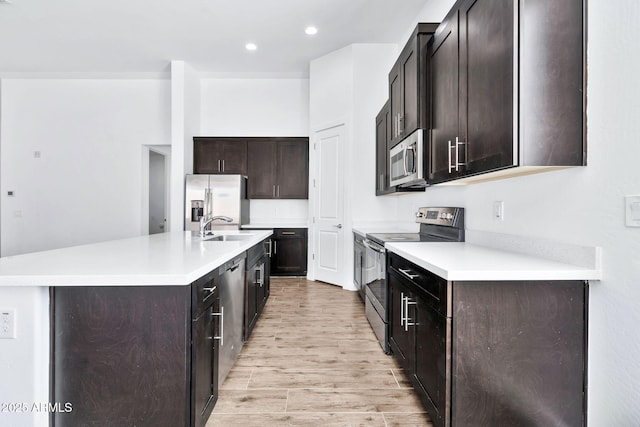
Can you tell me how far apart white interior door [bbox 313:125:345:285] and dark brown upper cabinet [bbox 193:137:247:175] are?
1.39 meters

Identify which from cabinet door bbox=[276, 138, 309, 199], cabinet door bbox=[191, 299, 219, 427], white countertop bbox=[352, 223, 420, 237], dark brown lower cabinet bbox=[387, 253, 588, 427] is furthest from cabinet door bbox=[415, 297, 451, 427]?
cabinet door bbox=[276, 138, 309, 199]

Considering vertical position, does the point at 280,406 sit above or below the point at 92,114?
below

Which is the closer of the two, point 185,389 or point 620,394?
point 620,394

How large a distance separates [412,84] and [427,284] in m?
1.51

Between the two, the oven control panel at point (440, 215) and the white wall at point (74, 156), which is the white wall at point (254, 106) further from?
the oven control panel at point (440, 215)

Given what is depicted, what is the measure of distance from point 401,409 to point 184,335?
4.09 feet

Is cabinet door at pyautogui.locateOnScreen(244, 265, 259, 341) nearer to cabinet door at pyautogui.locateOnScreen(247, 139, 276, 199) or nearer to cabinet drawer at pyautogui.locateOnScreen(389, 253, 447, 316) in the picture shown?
cabinet drawer at pyautogui.locateOnScreen(389, 253, 447, 316)

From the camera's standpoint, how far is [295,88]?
19.7ft

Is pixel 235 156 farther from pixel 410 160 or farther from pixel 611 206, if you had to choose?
pixel 611 206

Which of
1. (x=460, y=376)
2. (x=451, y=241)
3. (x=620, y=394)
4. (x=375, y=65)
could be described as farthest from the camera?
(x=375, y=65)

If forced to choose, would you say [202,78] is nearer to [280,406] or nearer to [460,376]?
[280,406]

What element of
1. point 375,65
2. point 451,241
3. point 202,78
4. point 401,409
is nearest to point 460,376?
point 401,409

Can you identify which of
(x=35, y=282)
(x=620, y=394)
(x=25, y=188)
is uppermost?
(x=25, y=188)

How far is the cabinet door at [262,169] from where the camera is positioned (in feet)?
18.8
